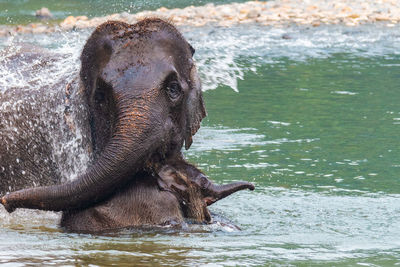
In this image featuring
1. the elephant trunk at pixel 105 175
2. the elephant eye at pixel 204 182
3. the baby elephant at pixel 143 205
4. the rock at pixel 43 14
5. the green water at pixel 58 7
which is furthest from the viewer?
the rock at pixel 43 14

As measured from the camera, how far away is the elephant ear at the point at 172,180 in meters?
7.41

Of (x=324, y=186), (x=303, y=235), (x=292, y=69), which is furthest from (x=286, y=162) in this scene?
(x=292, y=69)

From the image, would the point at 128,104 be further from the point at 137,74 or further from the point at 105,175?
the point at 105,175

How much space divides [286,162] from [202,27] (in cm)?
1998

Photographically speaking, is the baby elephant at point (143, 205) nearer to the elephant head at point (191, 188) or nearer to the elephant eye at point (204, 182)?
the elephant head at point (191, 188)

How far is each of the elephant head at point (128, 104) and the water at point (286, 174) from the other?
0.45 metres

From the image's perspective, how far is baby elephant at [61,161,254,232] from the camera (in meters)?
7.37

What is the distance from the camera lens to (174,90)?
23.4ft

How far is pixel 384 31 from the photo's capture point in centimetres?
2767

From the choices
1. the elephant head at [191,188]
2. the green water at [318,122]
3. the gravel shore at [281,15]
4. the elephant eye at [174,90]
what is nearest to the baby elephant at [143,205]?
the elephant head at [191,188]

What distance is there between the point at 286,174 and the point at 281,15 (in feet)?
72.0

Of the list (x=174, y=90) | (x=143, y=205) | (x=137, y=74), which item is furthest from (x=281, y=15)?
(x=137, y=74)

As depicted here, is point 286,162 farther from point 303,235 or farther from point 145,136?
point 145,136

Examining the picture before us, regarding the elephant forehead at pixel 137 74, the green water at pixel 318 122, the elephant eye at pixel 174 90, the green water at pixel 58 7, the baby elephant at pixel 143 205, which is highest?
the green water at pixel 58 7
